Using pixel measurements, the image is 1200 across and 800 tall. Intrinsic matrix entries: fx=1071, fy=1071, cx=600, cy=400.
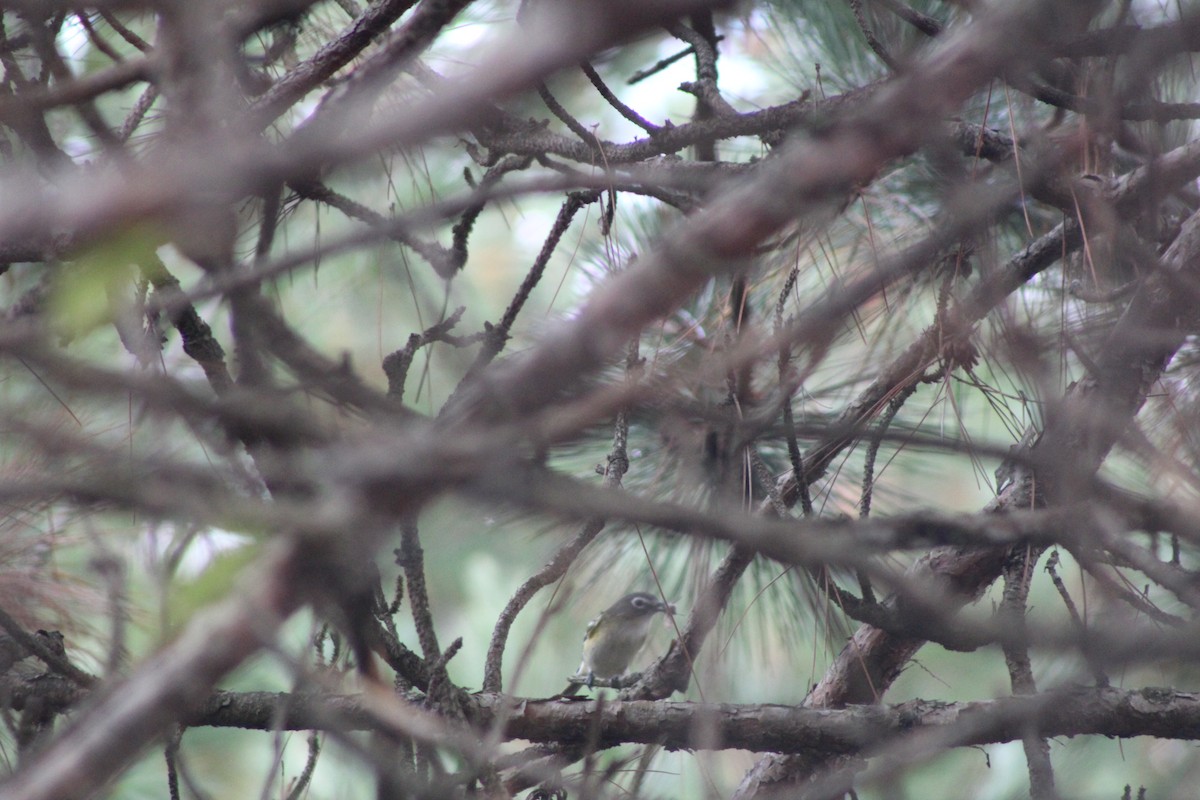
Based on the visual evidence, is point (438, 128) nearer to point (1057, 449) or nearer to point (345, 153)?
point (345, 153)

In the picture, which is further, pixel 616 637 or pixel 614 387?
pixel 616 637

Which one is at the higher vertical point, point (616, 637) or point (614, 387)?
point (616, 637)

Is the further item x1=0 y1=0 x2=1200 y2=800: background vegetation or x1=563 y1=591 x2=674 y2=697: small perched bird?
x1=563 y1=591 x2=674 y2=697: small perched bird

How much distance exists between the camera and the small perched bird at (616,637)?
101 inches

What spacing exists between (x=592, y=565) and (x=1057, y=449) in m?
0.86

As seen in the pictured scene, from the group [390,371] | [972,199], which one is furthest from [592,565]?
[972,199]

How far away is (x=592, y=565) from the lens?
1.86m

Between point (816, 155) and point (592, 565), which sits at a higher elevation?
point (592, 565)

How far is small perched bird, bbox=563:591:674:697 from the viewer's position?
2564 mm

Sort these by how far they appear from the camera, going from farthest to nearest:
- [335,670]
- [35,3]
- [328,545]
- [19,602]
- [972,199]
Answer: [19,602], [335,670], [972,199], [35,3], [328,545]

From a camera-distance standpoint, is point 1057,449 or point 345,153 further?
point 1057,449

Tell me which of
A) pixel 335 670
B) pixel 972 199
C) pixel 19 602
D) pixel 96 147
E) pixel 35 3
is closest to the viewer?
pixel 35 3

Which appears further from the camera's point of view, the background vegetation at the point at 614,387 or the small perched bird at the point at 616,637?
the small perched bird at the point at 616,637

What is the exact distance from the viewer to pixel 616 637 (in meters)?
2.67
